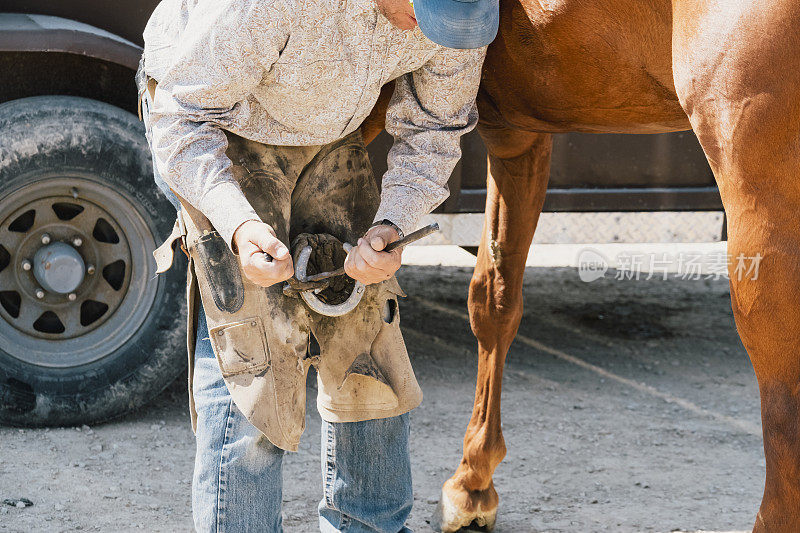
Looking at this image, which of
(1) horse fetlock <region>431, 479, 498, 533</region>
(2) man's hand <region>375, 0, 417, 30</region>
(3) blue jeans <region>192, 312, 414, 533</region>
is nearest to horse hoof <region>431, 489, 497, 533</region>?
(1) horse fetlock <region>431, 479, 498, 533</region>

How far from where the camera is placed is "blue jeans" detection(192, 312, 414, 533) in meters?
1.62

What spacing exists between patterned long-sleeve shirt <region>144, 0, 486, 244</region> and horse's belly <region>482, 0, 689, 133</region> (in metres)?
0.10

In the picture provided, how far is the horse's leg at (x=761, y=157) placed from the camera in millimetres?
1253

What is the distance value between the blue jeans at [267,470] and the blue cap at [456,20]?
2.22 feet

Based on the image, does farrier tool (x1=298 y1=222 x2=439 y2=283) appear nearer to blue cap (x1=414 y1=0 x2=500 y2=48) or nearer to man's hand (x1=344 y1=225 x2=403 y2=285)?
man's hand (x1=344 y1=225 x2=403 y2=285)

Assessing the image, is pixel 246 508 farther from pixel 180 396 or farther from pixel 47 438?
pixel 180 396

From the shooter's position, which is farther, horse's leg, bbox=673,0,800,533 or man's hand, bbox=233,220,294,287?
man's hand, bbox=233,220,294,287

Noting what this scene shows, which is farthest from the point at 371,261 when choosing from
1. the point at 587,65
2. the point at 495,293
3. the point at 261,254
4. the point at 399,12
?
the point at 495,293

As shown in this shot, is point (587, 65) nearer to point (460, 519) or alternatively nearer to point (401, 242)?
point (401, 242)

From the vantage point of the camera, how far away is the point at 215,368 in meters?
1.68

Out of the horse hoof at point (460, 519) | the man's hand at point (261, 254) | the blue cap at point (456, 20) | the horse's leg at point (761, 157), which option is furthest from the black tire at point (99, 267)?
the horse's leg at point (761, 157)

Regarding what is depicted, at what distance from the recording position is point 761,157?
1.28 metres

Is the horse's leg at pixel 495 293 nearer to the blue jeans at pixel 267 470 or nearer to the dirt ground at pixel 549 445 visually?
the dirt ground at pixel 549 445

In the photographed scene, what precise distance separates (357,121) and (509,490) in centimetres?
142
